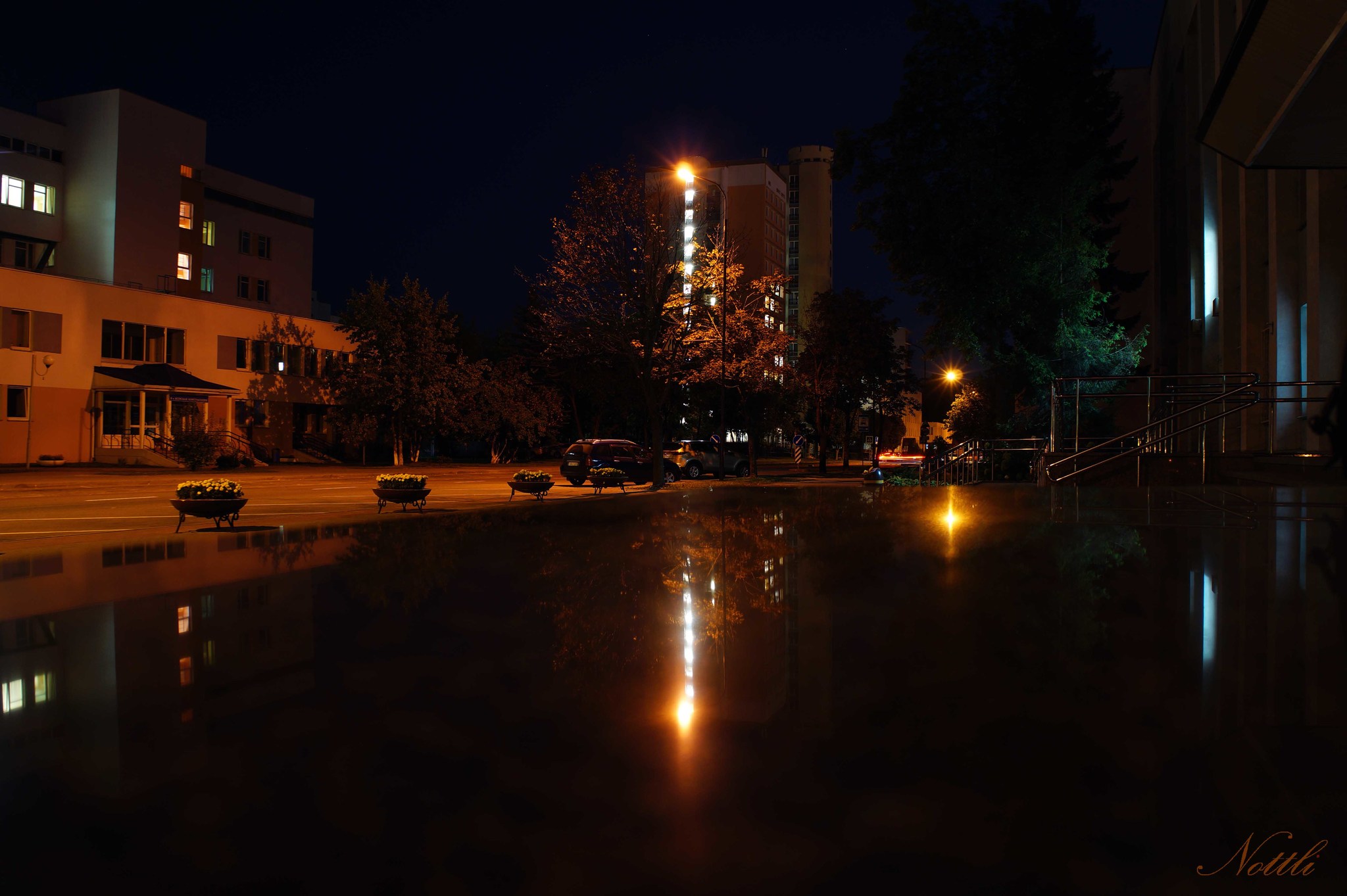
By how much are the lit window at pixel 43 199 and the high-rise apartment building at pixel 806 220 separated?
10417cm

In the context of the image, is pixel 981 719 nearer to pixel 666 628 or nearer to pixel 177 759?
pixel 666 628

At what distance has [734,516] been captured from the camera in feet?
42.1

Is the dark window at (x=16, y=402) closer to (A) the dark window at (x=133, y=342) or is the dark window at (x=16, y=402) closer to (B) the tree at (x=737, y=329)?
(A) the dark window at (x=133, y=342)

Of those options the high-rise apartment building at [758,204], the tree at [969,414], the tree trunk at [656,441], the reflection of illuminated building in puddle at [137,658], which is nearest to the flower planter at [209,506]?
the reflection of illuminated building in puddle at [137,658]

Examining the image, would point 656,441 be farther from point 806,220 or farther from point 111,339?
point 806,220

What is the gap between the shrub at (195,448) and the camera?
39.7 metres

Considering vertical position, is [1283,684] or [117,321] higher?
[117,321]

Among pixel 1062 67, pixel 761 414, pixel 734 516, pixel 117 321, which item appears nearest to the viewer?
pixel 734 516

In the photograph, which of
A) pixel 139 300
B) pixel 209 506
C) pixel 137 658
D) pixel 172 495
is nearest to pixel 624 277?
pixel 172 495

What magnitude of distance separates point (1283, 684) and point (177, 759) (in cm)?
522

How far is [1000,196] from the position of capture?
85.5 ft

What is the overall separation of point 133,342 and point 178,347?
2628mm

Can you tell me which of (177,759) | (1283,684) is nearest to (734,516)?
(1283,684)

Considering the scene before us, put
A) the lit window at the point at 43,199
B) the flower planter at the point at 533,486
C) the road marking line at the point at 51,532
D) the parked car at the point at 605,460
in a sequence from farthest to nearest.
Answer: the lit window at the point at 43,199
the parked car at the point at 605,460
the flower planter at the point at 533,486
the road marking line at the point at 51,532
